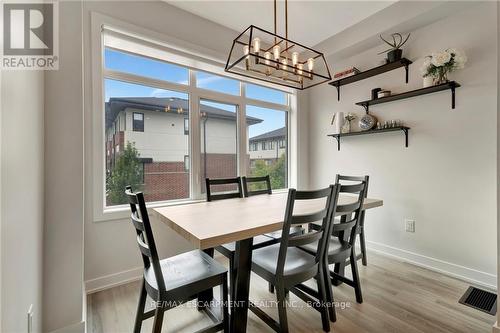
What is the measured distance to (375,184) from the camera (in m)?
3.06

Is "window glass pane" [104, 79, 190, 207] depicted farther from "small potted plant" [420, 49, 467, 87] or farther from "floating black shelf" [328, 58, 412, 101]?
"small potted plant" [420, 49, 467, 87]

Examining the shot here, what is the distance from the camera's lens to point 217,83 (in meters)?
3.11

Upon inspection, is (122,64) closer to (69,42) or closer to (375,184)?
(69,42)

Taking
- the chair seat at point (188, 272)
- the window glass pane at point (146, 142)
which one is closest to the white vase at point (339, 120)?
the window glass pane at point (146, 142)

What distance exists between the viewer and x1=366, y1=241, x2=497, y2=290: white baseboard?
7.20ft

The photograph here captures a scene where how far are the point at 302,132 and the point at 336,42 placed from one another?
135 centimetres

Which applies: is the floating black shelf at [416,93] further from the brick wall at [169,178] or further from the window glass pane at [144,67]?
the window glass pane at [144,67]

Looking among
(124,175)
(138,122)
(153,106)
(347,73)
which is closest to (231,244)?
(124,175)

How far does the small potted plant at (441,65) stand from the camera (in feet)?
7.34

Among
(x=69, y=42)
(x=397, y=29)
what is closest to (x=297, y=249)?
(x=69, y=42)

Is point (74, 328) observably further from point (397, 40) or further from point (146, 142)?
point (397, 40)

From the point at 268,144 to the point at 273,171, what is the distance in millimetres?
441

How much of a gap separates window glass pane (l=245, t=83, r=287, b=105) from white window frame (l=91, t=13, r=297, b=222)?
0.21 ft

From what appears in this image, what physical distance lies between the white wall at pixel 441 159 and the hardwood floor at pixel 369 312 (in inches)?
16.1
